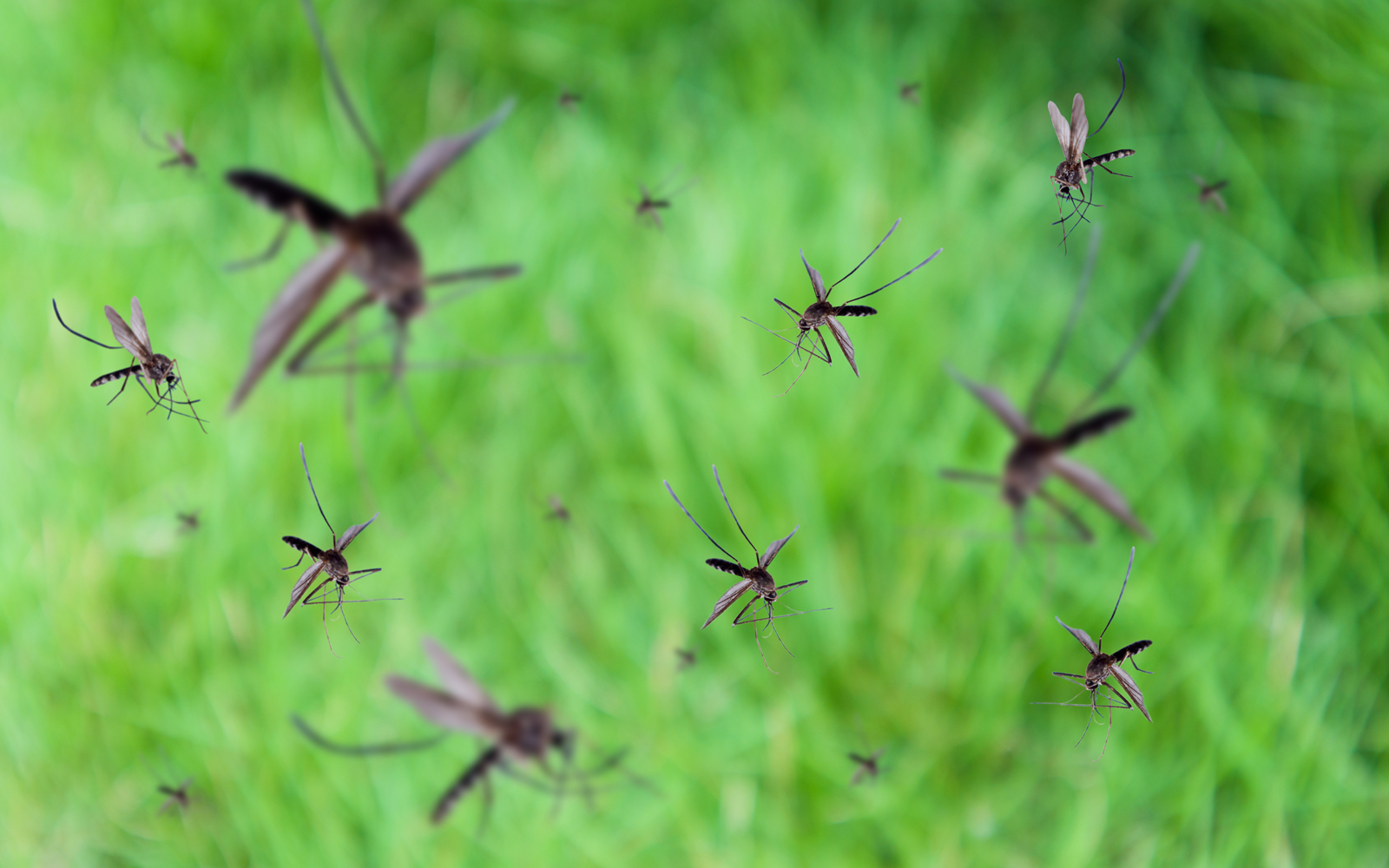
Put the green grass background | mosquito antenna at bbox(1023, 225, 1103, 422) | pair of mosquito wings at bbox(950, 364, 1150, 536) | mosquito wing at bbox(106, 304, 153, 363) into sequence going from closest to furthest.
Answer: mosquito wing at bbox(106, 304, 153, 363) → pair of mosquito wings at bbox(950, 364, 1150, 536) → the green grass background → mosquito antenna at bbox(1023, 225, 1103, 422)

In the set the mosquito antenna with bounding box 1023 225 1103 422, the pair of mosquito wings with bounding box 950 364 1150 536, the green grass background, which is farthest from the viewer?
the mosquito antenna with bounding box 1023 225 1103 422

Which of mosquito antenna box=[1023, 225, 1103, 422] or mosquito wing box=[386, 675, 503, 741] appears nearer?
mosquito wing box=[386, 675, 503, 741]

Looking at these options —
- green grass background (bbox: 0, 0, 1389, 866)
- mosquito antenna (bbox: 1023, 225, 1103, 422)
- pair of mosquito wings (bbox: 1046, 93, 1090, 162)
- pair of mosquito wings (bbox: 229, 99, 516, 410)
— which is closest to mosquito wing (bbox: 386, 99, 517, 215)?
pair of mosquito wings (bbox: 229, 99, 516, 410)

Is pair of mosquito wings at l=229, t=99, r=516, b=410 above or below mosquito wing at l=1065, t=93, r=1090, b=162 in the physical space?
above

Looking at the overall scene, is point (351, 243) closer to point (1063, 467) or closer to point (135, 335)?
point (135, 335)

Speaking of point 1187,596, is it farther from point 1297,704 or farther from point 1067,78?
point 1067,78

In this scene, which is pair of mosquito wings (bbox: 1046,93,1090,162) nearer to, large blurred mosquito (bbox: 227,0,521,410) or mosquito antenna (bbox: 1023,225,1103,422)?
large blurred mosquito (bbox: 227,0,521,410)

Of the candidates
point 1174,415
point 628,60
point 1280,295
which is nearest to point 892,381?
point 1174,415
